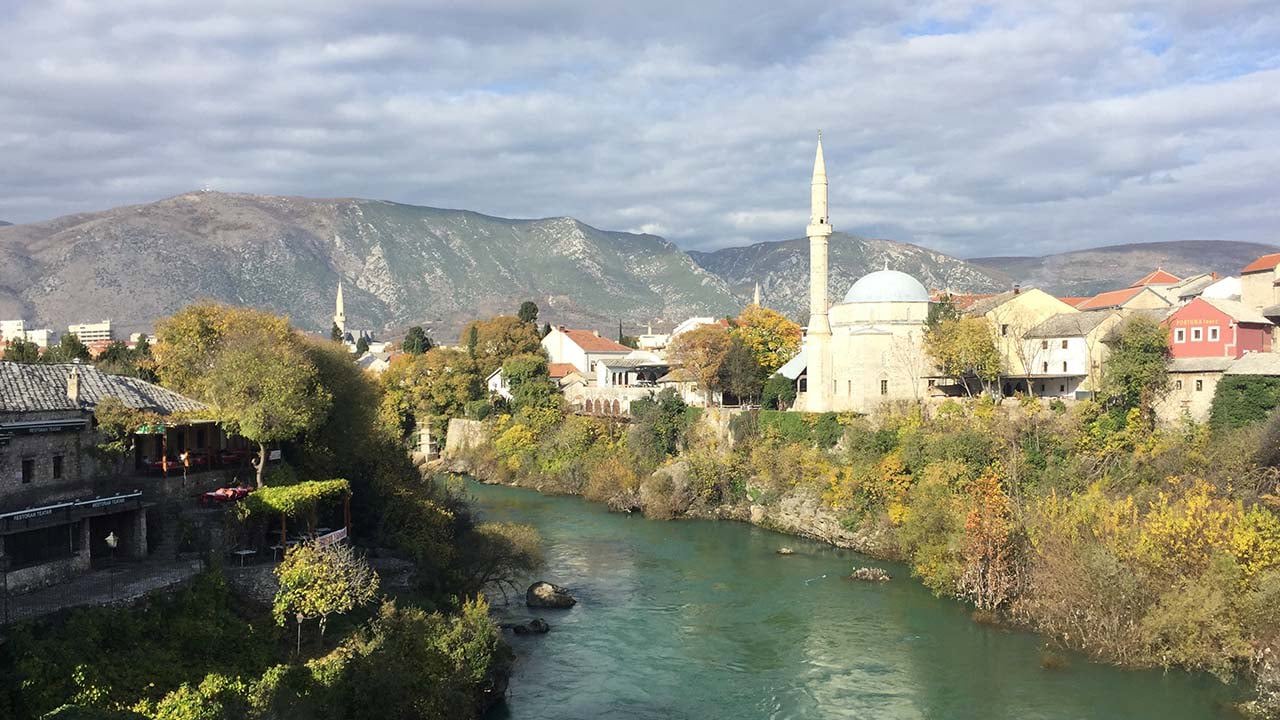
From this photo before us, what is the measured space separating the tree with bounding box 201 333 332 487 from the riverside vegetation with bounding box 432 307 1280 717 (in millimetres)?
22453

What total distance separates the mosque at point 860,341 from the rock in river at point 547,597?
22.0 meters

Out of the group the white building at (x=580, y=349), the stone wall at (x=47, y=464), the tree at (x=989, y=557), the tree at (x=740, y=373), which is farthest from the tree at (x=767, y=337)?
the stone wall at (x=47, y=464)

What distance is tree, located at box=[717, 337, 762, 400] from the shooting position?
201ft

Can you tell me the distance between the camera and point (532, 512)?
5466 centimetres

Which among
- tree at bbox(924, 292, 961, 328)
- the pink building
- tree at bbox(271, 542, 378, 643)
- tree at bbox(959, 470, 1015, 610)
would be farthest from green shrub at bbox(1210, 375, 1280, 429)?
tree at bbox(271, 542, 378, 643)

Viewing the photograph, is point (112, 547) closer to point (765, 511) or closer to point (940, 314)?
point (765, 511)

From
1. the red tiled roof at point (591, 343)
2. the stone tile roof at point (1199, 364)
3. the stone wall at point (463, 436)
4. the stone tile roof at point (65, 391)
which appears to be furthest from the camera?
the red tiled roof at point (591, 343)

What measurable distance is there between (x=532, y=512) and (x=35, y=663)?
1457 inches

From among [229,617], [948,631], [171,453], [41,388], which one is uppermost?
[41,388]

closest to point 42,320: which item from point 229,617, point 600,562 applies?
point 600,562

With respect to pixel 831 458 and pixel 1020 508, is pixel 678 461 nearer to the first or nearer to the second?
pixel 831 458

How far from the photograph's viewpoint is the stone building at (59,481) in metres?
21.5

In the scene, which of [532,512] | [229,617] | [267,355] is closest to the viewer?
[229,617]

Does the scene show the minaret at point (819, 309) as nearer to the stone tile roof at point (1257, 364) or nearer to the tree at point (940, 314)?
the tree at point (940, 314)
